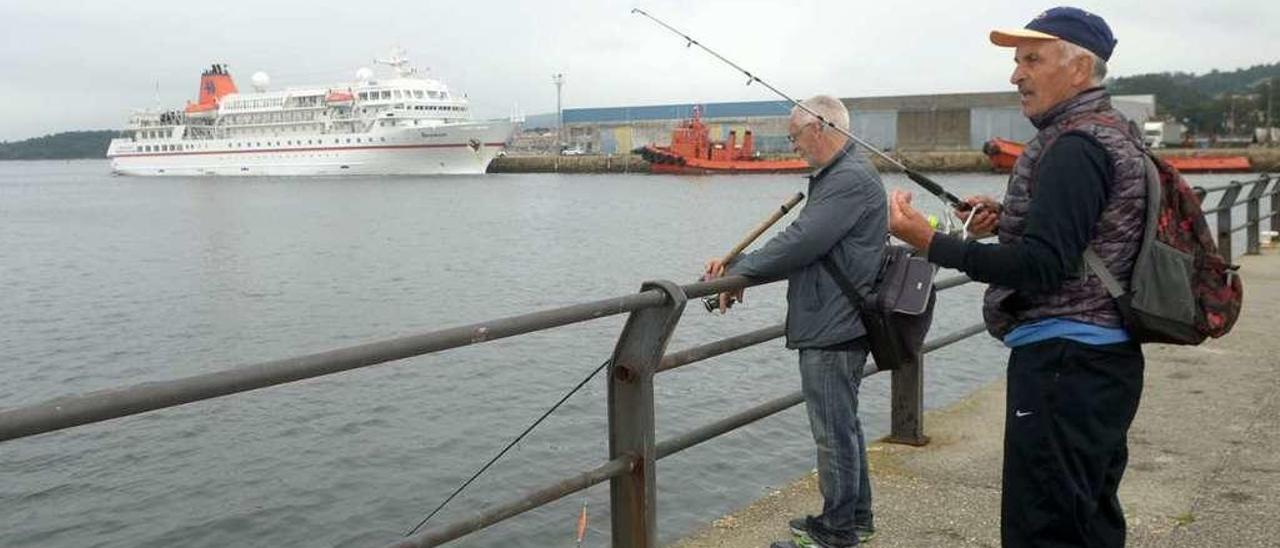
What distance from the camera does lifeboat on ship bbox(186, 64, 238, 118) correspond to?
3615 inches

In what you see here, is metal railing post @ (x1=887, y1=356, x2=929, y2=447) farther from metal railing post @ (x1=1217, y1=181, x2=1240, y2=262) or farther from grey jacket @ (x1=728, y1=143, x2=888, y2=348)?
metal railing post @ (x1=1217, y1=181, x2=1240, y2=262)

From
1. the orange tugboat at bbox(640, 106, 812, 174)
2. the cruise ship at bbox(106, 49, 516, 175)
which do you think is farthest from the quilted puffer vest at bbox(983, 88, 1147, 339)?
the cruise ship at bbox(106, 49, 516, 175)

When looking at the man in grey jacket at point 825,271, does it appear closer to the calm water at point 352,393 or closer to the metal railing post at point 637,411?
the metal railing post at point 637,411

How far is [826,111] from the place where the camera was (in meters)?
3.26

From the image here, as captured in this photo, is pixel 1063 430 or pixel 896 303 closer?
pixel 1063 430

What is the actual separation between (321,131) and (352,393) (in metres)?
78.7

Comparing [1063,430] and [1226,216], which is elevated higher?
[1226,216]

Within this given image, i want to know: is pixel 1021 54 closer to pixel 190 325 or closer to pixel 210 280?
pixel 190 325

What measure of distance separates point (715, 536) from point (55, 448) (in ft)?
23.8

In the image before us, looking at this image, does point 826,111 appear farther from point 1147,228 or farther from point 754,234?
point 1147,228

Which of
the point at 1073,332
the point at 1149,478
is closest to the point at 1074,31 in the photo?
the point at 1073,332

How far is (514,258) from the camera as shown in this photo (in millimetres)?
25234

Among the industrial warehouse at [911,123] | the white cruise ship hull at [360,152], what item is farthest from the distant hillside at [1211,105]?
the white cruise ship hull at [360,152]

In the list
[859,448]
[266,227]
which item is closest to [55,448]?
[859,448]
